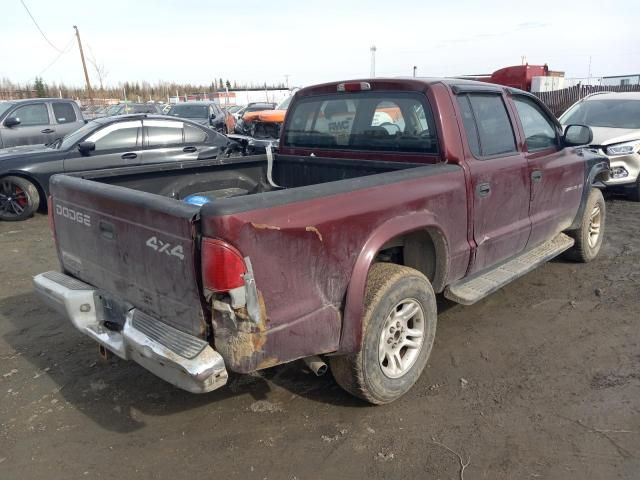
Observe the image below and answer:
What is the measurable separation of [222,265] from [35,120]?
11322 mm

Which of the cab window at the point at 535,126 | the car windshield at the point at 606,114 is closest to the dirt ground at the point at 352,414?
the cab window at the point at 535,126

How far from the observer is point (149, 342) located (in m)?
2.50

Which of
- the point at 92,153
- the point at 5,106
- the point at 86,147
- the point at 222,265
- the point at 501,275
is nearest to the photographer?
the point at 222,265

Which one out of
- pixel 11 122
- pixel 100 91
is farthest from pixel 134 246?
pixel 100 91

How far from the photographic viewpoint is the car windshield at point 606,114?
8.90 metres

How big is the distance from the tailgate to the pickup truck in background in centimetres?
933

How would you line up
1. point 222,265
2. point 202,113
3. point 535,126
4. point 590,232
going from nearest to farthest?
point 222,265, point 535,126, point 590,232, point 202,113

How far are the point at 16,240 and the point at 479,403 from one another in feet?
20.9

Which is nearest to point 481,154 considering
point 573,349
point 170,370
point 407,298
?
point 407,298

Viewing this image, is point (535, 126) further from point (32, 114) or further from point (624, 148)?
point (32, 114)

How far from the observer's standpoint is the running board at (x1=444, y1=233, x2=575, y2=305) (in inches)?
143

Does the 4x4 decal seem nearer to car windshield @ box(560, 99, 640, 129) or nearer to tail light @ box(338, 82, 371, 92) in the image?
tail light @ box(338, 82, 371, 92)

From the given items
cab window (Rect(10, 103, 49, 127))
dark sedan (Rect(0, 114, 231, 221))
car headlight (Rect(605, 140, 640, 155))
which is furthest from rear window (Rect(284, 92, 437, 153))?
cab window (Rect(10, 103, 49, 127))

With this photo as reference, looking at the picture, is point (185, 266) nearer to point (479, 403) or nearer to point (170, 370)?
point (170, 370)
